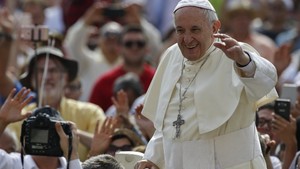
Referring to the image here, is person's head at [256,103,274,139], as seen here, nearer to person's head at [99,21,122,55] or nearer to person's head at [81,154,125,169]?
person's head at [81,154,125,169]

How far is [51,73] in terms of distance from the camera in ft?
35.5

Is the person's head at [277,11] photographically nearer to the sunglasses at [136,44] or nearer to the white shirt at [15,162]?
the sunglasses at [136,44]

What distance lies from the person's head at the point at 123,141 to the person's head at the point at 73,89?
2.01 meters

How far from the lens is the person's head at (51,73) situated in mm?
10625

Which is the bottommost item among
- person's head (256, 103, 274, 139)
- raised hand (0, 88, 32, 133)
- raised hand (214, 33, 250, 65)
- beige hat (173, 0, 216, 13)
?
person's head (256, 103, 274, 139)

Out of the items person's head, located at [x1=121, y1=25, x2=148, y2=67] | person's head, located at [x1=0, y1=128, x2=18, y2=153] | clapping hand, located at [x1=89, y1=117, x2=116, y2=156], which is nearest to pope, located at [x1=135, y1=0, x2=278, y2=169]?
clapping hand, located at [x1=89, y1=117, x2=116, y2=156]

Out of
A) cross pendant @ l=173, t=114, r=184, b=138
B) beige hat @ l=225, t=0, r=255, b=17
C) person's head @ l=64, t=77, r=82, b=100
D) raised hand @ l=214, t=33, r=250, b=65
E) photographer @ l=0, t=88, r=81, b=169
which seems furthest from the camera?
beige hat @ l=225, t=0, r=255, b=17

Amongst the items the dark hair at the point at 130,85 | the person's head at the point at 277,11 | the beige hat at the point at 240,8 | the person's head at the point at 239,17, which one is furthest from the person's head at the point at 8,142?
the person's head at the point at 277,11

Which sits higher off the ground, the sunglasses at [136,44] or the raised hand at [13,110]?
the raised hand at [13,110]

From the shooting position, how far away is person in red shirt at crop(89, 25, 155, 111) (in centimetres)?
1309

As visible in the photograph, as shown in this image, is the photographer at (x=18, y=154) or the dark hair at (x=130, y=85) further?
the dark hair at (x=130, y=85)

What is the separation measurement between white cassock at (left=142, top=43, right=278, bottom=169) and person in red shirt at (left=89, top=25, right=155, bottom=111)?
5.19 m

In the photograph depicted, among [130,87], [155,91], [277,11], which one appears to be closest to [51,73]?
[130,87]

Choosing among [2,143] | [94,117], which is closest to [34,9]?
[94,117]
